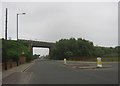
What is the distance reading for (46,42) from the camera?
516 feet

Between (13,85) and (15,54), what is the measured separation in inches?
1475

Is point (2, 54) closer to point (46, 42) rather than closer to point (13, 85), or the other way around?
point (13, 85)

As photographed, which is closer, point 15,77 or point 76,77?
point 76,77

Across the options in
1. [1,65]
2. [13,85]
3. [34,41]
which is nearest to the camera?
[13,85]

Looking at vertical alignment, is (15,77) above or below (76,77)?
below

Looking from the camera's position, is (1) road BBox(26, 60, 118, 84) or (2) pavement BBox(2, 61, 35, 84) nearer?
(1) road BBox(26, 60, 118, 84)

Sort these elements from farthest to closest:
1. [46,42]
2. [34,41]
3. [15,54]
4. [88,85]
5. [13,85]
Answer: [46,42], [34,41], [15,54], [13,85], [88,85]

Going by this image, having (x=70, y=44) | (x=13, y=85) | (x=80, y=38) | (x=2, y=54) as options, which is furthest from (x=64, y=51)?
(x=13, y=85)

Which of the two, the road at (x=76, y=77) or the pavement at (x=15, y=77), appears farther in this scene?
the pavement at (x=15, y=77)

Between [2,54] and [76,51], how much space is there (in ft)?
316

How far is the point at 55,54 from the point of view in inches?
5792

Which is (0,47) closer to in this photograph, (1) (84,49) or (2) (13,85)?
(2) (13,85)

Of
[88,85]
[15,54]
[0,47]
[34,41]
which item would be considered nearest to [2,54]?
[0,47]

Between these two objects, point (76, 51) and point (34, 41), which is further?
point (34, 41)
